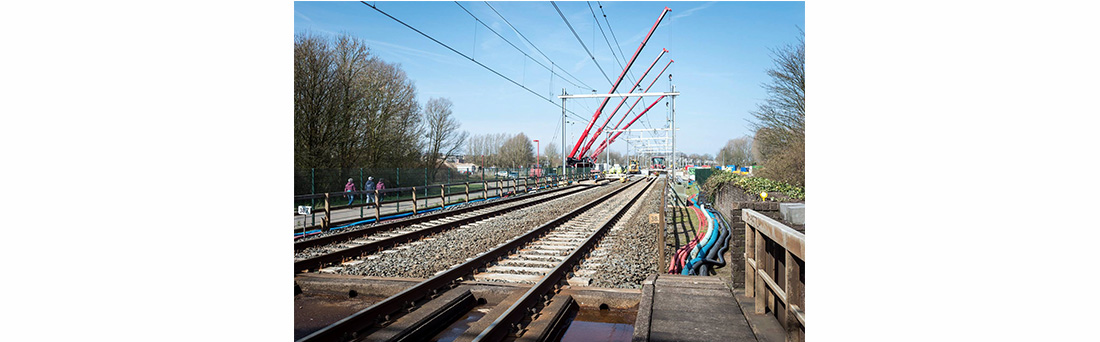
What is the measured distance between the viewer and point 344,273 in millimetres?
6590

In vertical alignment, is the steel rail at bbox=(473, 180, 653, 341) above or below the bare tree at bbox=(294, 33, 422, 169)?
below

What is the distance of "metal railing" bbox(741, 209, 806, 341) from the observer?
2.65m

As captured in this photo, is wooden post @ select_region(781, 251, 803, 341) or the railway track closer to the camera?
wooden post @ select_region(781, 251, 803, 341)

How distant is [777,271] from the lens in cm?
339

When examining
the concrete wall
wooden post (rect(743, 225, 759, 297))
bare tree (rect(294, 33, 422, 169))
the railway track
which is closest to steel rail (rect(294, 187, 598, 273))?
the railway track

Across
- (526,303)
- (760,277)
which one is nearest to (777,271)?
(760,277)

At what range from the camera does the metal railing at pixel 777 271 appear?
2.65 meters

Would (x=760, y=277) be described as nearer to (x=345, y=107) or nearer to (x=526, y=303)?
(x=526, y=303)

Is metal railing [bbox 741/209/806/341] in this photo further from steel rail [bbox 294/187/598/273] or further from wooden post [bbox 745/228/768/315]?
steel rail [bbox 294/187/598/273]

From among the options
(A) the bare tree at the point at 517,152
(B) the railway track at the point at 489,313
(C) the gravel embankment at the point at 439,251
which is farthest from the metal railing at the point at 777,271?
(A) the bare tree at the point at 517,152

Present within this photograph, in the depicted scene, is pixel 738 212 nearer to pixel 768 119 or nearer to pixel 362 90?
pixel 768 119
